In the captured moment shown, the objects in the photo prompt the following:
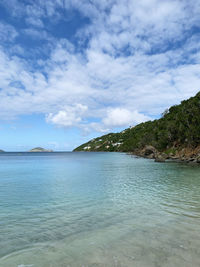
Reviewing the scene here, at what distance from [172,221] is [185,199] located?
626cm

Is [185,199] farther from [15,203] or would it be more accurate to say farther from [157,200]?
[15,203]

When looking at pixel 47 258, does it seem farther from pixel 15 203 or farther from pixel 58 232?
pixel 15 203

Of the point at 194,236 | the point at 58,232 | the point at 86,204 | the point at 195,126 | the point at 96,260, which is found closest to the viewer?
the point at 96,260

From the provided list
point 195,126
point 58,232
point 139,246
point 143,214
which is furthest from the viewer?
point 195,126

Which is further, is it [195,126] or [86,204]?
[195,126]

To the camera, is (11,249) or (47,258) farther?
(11,249)

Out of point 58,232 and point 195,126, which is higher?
point 195,126

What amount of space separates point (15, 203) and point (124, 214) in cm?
959

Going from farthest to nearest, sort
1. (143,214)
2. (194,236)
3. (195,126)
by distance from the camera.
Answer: (195,126) → (143,214) → (194,236)

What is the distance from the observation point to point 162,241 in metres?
8.54

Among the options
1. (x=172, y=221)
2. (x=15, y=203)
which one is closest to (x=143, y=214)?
(x=172, y=221)

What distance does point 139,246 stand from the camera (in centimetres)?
812

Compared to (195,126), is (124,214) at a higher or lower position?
lower

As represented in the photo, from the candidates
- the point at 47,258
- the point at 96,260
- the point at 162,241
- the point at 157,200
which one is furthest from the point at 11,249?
the point at 157,200
